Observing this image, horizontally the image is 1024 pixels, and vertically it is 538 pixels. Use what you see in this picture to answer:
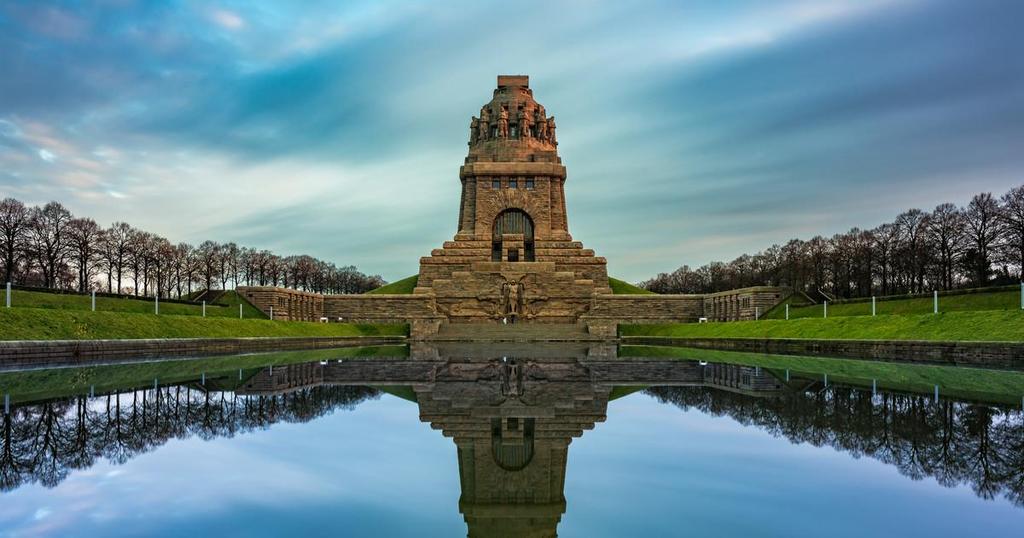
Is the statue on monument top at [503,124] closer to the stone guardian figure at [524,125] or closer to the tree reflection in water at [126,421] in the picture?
the stone guardian figure at [524,125]

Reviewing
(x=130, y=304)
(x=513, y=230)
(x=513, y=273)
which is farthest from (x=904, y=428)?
(x=513, y=230)

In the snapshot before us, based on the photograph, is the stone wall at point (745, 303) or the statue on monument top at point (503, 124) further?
the statue on monument top at point (503, 124)

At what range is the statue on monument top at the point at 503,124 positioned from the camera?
209ft

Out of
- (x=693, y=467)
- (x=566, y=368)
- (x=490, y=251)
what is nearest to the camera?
(x=693, y=467)

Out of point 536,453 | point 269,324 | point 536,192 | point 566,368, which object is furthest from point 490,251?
point 536,453

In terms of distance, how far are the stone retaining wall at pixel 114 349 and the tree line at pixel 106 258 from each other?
819 inches

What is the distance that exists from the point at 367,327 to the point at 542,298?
13.2m

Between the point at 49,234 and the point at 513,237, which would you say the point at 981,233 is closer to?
the point at 513,237

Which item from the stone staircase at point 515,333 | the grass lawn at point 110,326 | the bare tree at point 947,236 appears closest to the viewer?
the grass lawn at point 110,326

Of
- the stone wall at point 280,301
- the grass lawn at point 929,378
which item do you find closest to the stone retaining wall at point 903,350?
the grass lawn at point 929,378

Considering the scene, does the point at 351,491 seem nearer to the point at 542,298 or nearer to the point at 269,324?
the point at 269,324

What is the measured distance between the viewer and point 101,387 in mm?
10672

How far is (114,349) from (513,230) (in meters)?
44.2

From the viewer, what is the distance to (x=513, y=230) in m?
62.2
